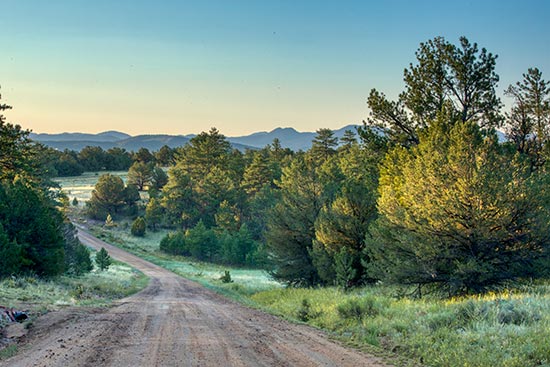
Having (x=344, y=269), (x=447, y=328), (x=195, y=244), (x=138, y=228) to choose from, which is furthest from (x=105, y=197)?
(x=447, y=328)

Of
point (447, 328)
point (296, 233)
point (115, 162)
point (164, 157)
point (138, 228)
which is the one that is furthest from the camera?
point (164, 157)

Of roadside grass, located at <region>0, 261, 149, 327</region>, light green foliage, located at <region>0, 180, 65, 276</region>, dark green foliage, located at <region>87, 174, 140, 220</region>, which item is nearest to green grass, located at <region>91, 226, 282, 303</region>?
dark green foliage, located at <region>87, 174, 140, 220</region>

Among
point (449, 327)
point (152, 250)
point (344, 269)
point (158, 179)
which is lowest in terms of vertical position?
point (152, 250)

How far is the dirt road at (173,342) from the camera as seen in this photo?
318 inches

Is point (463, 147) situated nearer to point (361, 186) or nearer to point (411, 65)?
point (361, 186)

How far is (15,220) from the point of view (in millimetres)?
22734

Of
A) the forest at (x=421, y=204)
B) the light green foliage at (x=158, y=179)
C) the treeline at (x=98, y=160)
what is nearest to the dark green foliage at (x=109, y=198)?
the light green foliage at (x=158, y=179)

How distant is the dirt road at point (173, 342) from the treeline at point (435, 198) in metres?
6.15

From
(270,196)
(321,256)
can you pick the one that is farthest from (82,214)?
(321,256)

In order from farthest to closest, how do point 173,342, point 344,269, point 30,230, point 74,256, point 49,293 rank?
point 74,256
point 30,230
point 344,269
point 49,293
point 173,342

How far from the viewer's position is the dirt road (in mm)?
8070

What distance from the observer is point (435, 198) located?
15094mm

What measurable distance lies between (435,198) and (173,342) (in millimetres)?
9969

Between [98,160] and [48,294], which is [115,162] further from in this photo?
[48,294]
